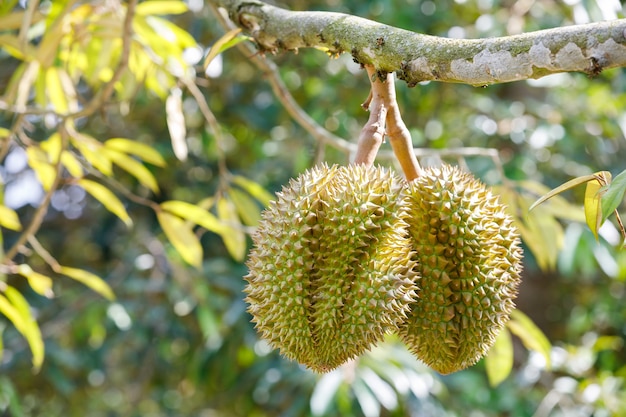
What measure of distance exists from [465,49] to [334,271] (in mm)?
413

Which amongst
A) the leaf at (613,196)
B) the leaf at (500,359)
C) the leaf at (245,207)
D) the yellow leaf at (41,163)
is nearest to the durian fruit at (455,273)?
the leaf at (613,196)

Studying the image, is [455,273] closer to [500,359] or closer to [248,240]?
[500,359]

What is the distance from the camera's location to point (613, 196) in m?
0.97

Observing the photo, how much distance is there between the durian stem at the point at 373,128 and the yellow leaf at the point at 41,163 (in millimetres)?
1124

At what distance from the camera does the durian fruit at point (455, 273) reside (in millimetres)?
1199

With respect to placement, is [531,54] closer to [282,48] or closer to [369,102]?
[369,102]

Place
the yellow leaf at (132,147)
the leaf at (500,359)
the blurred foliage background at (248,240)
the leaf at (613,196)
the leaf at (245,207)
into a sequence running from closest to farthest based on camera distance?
the leaf at (613,196)
the leaf at (500,359)
the yellow leaf at (132,147)
the leaf at (245,207)
the blurred foliage background at (248,240)

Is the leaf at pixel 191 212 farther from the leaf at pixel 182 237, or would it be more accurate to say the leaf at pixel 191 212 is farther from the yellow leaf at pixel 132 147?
the yellow leaf at pixel 132 147

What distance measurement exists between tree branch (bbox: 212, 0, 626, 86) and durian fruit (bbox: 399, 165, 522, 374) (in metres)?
0.28

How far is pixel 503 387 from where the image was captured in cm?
332

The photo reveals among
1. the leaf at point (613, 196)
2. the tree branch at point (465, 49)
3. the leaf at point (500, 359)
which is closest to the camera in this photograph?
the tree branch at point (465, 49)

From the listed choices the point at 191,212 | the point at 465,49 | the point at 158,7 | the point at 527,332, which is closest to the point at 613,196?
the point at 465,49

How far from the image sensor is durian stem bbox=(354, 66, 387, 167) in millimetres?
1176

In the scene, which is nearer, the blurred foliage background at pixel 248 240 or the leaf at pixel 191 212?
the leaf at pixel 191 212
